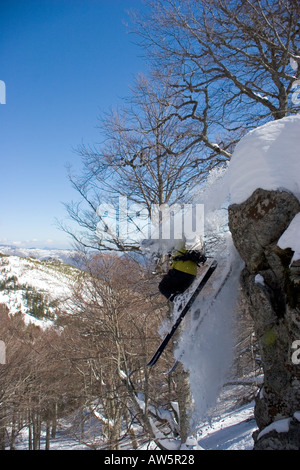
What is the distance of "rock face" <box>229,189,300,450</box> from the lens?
5.86 ft

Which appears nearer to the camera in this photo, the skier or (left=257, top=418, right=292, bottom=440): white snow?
(left=257, top=418, right=292, bottom=440): white snow

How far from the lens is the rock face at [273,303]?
70.3 inches

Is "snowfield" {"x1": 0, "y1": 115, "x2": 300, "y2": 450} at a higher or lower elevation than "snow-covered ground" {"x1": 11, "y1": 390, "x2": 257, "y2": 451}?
higher

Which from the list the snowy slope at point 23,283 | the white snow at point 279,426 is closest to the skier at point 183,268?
the white snow at point 279,426

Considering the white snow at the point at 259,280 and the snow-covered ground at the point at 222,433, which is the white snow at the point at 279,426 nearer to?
A: the white snow at the point at 259,280

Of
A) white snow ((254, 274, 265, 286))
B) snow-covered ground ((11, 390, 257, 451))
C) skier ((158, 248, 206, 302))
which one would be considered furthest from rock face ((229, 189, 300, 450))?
snow-covered ground ((11, 390, 257, 451))

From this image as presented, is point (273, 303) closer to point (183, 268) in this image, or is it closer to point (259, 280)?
point (259, 280)

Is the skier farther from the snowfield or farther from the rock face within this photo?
the rock face

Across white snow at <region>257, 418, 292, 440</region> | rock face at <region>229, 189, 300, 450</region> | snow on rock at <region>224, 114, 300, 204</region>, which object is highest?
snow on rock at <region>224, 114, 300, 204</region>

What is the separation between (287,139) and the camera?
2.11 meters
